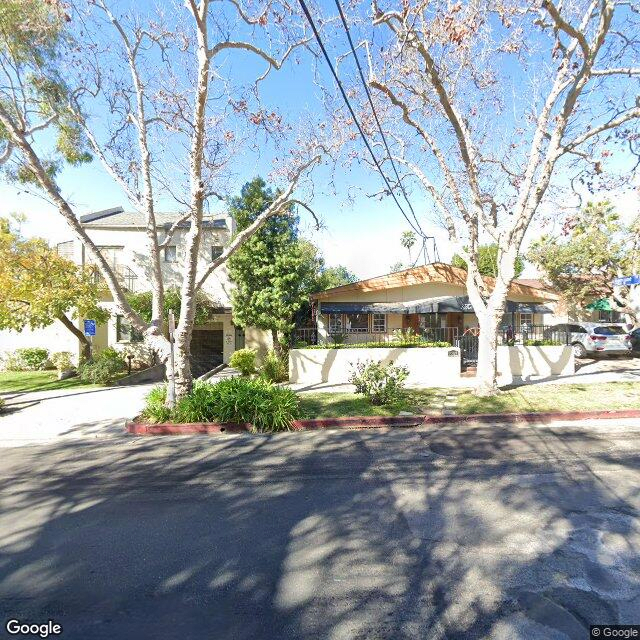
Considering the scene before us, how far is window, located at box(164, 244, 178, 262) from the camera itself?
1912cm

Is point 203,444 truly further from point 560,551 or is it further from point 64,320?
point 64,320

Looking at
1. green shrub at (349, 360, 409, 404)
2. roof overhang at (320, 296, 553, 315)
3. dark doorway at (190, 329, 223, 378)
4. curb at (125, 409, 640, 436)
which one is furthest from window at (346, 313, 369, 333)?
curb at (125, 409, 640, 436)

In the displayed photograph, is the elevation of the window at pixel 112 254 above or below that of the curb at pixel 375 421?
above

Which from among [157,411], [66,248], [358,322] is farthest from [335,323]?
[66,248]

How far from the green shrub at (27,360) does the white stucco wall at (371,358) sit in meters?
12.2

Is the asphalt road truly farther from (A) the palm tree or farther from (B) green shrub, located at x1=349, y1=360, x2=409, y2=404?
(A) the palm tree

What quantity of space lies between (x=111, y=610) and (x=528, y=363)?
47.4 ft

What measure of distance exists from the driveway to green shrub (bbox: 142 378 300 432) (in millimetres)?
1211

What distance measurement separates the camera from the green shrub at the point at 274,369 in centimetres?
1373

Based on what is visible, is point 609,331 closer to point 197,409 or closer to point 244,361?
point 244,361

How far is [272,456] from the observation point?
21.5 ft

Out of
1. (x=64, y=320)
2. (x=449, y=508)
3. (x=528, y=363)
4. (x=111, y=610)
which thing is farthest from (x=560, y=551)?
(x=64, y=320)

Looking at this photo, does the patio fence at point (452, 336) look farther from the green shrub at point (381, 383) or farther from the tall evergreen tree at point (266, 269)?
the green shrub at point (381, 383)

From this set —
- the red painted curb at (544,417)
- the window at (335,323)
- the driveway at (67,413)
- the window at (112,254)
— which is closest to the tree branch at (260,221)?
the driveway at (67,413)
